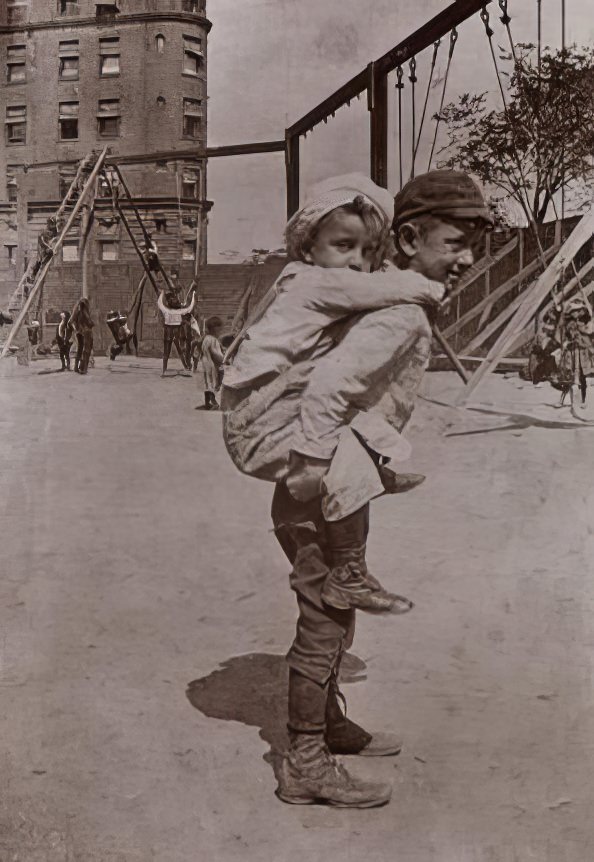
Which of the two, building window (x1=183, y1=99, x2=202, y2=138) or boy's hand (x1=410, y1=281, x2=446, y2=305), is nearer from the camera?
boy's hand (x1=410, y1=281, x2=446, y2=305)

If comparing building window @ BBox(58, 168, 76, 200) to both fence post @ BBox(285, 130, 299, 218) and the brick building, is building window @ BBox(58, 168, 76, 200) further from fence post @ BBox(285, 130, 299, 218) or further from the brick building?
fence post @ BBox(285, 130, 299, 218)

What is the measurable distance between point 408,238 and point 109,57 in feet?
4.15

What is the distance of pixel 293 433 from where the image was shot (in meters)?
1.98

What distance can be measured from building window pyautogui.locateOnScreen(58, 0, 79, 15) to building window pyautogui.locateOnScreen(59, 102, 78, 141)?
9.2 inches

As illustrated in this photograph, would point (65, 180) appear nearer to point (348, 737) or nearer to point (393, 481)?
point (393, 481)

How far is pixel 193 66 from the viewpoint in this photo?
2857mm

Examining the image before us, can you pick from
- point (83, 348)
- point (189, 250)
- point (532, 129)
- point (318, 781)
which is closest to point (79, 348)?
point (83, 348)

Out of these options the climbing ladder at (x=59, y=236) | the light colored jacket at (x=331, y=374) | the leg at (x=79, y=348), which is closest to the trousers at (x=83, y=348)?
the leg at (x=79, y=348)

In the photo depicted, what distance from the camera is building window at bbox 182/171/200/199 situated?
9.63 feet

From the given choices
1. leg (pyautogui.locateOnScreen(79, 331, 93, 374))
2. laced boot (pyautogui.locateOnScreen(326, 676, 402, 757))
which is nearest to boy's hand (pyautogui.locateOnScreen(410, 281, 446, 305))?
laced boot (pyautogui.locateOnScreen(326, 676, 402, 757))

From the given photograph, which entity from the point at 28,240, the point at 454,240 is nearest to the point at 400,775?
the point at 454,240

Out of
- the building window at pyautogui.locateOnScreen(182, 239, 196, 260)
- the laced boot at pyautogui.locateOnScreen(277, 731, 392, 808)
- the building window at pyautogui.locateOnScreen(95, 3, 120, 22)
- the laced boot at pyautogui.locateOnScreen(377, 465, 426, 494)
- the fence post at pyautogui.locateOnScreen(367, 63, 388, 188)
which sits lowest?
the laced boot at pyautogui.locateOnScreen(277, 731, 392, 808)

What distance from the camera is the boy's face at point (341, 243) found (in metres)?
2.01

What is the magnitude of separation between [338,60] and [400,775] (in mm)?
1795
